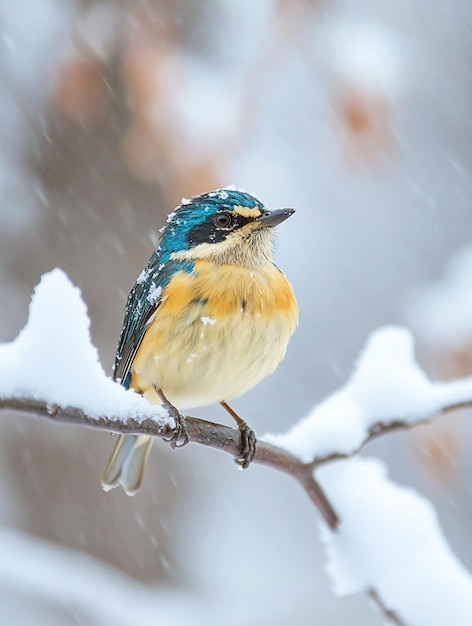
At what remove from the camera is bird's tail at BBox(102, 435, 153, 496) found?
3.65m

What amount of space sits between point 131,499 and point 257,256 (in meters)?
2.81

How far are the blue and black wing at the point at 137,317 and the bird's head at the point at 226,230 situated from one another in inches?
5.3

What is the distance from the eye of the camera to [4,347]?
182 cm

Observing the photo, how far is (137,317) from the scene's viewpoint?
11.0 feet

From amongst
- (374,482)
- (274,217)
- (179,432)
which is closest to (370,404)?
(374,482)

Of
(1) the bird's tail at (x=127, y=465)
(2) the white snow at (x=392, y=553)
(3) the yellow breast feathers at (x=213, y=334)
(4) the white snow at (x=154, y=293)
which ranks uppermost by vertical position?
(4) the white snow at (x=154, y=293)

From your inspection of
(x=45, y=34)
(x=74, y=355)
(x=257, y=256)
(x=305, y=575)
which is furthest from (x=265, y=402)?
(x=74, y=355)

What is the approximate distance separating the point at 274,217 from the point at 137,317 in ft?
2.31

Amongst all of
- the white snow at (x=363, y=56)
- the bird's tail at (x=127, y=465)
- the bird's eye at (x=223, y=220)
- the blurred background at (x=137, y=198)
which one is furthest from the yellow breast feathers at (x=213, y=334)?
the white snow at (x=363, y=56)

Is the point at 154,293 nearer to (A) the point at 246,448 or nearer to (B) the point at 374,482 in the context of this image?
(A) the point at 246,448

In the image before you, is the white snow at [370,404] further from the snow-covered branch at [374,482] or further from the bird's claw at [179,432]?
the bird's claw at [179,432]

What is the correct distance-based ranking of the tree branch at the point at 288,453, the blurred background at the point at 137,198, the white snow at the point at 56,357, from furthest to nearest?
the blurred background at the point at 137,198 → the tree branch at the point at 288,453 → the white snow at the point at 56,357

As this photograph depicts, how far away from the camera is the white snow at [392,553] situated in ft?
8.02

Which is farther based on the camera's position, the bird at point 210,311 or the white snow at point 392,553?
the bird at point 210,311
